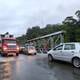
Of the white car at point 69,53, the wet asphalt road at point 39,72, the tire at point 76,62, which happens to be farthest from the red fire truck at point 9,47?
the tire at point 76,62

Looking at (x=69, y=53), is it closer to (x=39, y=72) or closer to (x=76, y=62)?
(x=76, y=62)

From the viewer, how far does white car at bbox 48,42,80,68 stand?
55.9 ft

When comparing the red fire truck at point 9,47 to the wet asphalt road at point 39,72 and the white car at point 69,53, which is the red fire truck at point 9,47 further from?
the wet asphalt road at point 39,72

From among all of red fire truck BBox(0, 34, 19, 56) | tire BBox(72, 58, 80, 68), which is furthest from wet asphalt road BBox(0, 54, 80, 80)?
red fire truck BBox(0, 34, 19, 56)

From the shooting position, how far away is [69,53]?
17875 mm

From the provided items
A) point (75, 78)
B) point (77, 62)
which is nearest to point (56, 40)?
point (77, 62)

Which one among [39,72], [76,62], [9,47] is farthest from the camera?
[9,47]

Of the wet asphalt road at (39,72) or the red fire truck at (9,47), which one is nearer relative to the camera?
the wet asphalt road at (39,72)

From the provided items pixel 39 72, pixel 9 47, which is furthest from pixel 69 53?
pixel 9 47

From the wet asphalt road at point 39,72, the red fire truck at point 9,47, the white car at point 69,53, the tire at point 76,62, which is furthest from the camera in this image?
the red fire truck at point 9,47

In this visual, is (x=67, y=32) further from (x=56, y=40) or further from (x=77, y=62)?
(x=77, y=62)

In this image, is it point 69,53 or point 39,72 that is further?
point 69,53

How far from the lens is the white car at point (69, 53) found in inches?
671

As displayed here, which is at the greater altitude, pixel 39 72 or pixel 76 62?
pixel 76 62
